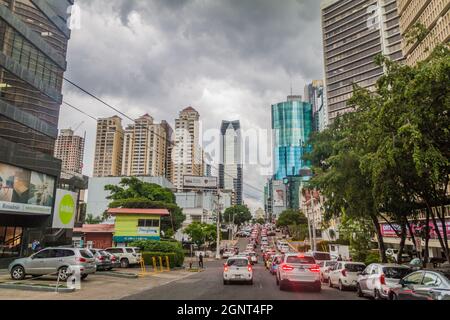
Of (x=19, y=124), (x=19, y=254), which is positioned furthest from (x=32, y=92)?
(x=19, y=254)

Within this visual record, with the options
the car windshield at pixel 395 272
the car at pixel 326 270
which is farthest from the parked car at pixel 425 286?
the car at pixel 326 270

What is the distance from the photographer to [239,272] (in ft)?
57.5

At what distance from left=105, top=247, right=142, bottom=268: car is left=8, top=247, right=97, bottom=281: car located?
1218cm

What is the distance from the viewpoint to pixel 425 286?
30.7ft

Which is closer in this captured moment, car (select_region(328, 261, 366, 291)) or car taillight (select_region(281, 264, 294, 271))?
car taillight (select_region(281, 264, 294, 271))

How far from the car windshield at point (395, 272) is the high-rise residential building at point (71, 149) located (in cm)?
8991

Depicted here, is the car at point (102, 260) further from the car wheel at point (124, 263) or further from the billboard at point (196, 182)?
the billboard at point (196, 182)

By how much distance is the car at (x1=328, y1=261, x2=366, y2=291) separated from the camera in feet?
56.5

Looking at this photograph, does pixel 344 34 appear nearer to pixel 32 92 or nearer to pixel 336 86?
pixel 336 86

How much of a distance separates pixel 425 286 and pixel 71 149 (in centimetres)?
9733

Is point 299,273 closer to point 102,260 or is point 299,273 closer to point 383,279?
point 383,279

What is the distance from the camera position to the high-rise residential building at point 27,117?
2667 cm

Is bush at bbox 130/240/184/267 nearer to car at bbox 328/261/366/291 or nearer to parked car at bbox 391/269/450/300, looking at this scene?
car at bbox 328/261/366/291

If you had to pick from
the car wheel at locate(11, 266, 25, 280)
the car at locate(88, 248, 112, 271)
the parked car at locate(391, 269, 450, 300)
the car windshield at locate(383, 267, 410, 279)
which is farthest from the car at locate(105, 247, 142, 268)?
the parked car at locate(391, 269, 450, 300)
